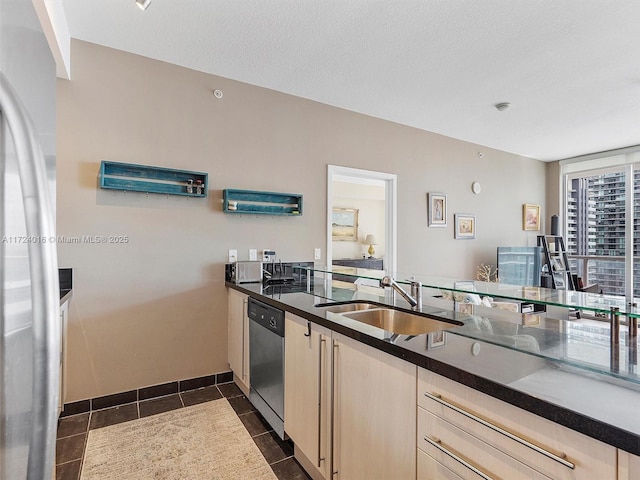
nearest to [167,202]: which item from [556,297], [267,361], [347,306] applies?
[267,361]

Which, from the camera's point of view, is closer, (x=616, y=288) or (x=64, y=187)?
(x=64, y=187)

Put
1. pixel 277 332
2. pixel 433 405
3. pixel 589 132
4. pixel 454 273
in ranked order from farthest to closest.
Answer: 1. pixel 454 273
2. pixel 589 132
3. pixel 277 332
4. pixel 433 405

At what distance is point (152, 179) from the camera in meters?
2.70

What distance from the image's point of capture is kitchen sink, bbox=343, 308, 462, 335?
5.49 ft

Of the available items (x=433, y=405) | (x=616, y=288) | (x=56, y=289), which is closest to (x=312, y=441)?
(x=433, y=405)

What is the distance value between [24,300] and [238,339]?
2349 millimetres

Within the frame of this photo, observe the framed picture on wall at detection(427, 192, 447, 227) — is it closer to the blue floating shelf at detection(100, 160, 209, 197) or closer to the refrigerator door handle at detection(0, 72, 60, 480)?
the blue floating shelf at detection(100, 160, 209, 197)

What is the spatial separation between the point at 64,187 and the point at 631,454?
10.1 ft

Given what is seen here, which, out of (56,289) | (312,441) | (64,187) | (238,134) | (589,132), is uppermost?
(589,132)

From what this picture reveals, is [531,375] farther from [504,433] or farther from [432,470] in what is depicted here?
[432,470]

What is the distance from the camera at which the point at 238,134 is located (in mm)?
3072

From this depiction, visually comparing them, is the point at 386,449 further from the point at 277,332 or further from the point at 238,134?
the point at 238,134

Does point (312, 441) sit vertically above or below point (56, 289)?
below

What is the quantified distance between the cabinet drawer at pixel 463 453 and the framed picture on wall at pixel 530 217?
5.39 m
